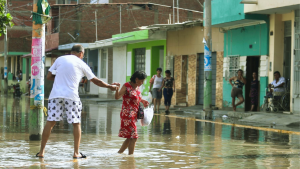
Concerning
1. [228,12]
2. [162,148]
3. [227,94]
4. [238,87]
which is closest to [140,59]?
[227,94]

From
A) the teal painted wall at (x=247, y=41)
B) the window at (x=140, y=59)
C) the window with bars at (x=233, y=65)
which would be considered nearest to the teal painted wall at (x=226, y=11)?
the teal painted wall at (x=247, y=41)

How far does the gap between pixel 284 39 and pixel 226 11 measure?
8.56 ft

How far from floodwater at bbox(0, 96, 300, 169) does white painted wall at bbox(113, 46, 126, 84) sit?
1875 cm

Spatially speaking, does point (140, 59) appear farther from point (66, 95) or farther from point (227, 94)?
point (66, 95)

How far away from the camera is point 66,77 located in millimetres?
7422

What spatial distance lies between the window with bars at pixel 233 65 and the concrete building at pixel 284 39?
199 centimetres

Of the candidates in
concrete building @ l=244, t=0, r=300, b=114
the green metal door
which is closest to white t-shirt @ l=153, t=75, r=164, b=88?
concrete building @ l=244, t=0, r=300, b=114

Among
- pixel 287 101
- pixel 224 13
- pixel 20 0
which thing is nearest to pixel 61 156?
pixel 287 101

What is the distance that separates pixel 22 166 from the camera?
6.77 meters

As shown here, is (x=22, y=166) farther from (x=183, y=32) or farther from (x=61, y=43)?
(x=61, y=43)

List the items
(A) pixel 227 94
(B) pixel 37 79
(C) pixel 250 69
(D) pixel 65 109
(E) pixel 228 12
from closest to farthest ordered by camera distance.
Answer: (D) pixel 65 109 → (B) pixel 37 79 → (E) pixel 228 12 → (C) pixel 250 69 → (A) pixel 227 94

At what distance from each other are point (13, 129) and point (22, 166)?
564cm

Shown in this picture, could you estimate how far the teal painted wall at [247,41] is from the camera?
61.7 feet

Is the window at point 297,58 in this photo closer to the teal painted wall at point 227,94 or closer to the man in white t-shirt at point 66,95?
the teal painted wall at point 227,94
